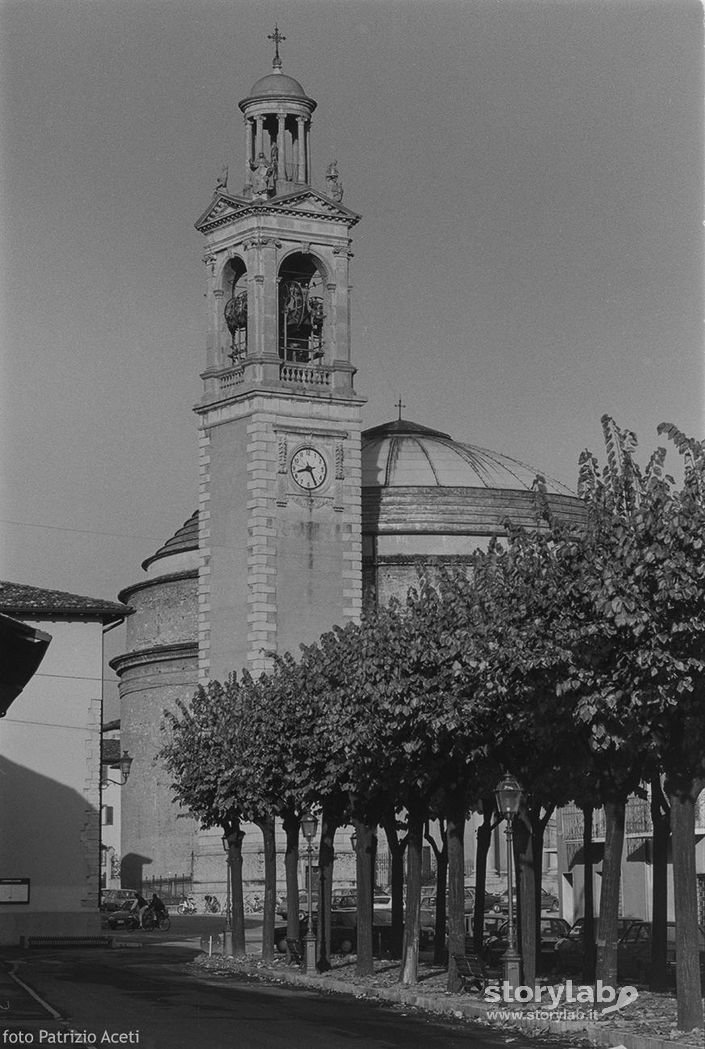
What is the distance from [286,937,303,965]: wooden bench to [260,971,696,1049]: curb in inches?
131

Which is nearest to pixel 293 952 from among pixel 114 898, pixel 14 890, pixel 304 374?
pixel 14 890

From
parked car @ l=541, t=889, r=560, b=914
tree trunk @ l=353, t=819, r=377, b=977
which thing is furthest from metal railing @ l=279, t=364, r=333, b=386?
tree trunk @ l=353, t=819, r=377, b=977

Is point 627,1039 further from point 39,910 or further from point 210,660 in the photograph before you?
point 210,660

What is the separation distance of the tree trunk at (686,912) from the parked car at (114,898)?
60.3 m

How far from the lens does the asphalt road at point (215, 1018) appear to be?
105ft

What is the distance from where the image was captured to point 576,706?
35.4 m

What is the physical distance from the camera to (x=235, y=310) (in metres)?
95.2

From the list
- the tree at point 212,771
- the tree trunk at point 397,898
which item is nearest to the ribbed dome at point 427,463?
the tree at point 212,771

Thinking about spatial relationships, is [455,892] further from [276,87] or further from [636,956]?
[276,87]

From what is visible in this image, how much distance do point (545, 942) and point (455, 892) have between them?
17.9 m

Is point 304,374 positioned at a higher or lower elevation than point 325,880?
higher

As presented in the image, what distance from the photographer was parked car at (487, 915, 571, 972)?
5516 cm

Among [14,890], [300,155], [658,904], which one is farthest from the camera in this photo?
[300,155]

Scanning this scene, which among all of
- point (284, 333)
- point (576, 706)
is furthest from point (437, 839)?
point (576, 706)
